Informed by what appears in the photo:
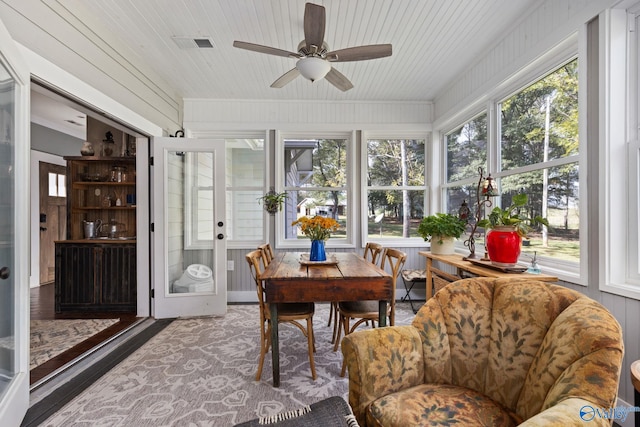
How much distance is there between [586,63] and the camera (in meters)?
1.88

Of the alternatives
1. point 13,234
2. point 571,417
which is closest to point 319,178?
point 13,234

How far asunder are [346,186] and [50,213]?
17.3ft

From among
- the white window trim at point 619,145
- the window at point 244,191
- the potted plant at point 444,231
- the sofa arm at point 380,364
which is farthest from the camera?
the window at point 244,191

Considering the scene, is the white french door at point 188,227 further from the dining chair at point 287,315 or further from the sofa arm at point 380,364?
the sofa arm at point 380,364

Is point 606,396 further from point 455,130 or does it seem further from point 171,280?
point 171,280

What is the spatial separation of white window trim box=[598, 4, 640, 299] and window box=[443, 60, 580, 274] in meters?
0.29

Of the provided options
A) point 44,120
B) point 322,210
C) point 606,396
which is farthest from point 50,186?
point 606,396

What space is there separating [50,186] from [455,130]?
6743 millimetres

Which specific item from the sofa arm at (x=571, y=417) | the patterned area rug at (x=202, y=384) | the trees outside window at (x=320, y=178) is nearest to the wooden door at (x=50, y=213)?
the patterned area rug at (x=202, y=384)

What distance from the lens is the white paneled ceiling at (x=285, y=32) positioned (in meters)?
2.27

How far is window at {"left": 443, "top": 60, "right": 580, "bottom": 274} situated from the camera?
2113mm

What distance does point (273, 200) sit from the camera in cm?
400

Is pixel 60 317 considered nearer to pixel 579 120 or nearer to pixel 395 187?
pixel 395 187

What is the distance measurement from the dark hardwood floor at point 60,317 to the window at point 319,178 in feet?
7.35
